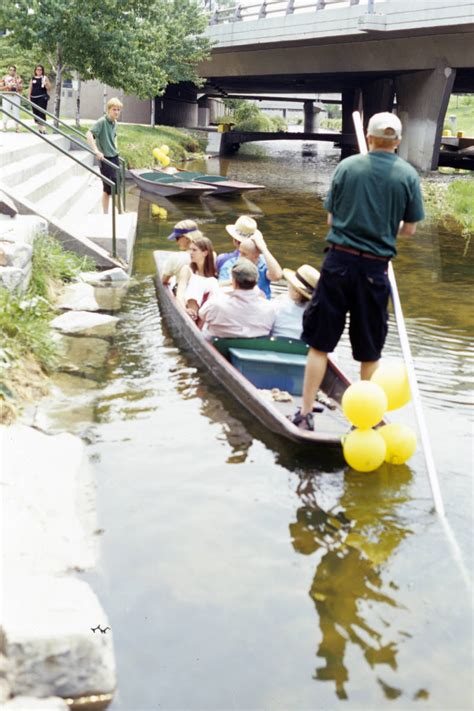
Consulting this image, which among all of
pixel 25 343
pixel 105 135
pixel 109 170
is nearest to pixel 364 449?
pixel 25 343

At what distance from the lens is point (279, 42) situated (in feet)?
118

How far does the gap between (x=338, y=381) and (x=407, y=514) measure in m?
1.73

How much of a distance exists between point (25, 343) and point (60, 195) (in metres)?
8.52

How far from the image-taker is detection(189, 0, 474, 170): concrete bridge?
28547mm

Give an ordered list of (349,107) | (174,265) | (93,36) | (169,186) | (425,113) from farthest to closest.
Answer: (349,107)
(425,113)
(93,36)
(169,186)
(174,265)

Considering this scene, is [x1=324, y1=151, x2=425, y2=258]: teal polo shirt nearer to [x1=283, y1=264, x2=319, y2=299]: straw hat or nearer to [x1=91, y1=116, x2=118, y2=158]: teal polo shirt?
[x1=283, y1=264, x2=319, y2=299]: straw hat

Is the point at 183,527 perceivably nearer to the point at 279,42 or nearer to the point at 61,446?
the point at 61,446

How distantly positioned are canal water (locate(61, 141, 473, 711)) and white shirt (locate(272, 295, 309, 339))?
2.44ft

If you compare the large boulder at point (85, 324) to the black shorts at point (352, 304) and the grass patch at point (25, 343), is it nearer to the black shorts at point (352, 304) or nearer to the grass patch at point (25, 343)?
the grass patch at point (25, 343)

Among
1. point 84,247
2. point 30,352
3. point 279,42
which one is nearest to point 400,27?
point 279,42

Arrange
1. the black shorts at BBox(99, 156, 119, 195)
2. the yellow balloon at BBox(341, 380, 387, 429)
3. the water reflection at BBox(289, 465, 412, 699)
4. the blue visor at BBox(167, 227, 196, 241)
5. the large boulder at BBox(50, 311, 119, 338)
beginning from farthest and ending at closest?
1. the black shorts at BBox(99, 156, 119, 195)
2. the blue visor at BBox(167, 227, 196, 241)
3. the large boulder at BBox(50, 311, 119, 338)
4. the yellow balloon at BBox(341, 380, 387, 429)
5. the water reflection at BBox(289, 465, 412, 699)

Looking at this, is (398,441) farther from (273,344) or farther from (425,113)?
(425,113)

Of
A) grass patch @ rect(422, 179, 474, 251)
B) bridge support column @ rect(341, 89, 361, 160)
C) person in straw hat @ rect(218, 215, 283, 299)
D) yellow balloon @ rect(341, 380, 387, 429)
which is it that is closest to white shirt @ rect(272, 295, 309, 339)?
person in straw hat @ rect(218, 215, 283, 299)

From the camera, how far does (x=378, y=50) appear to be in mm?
33188
